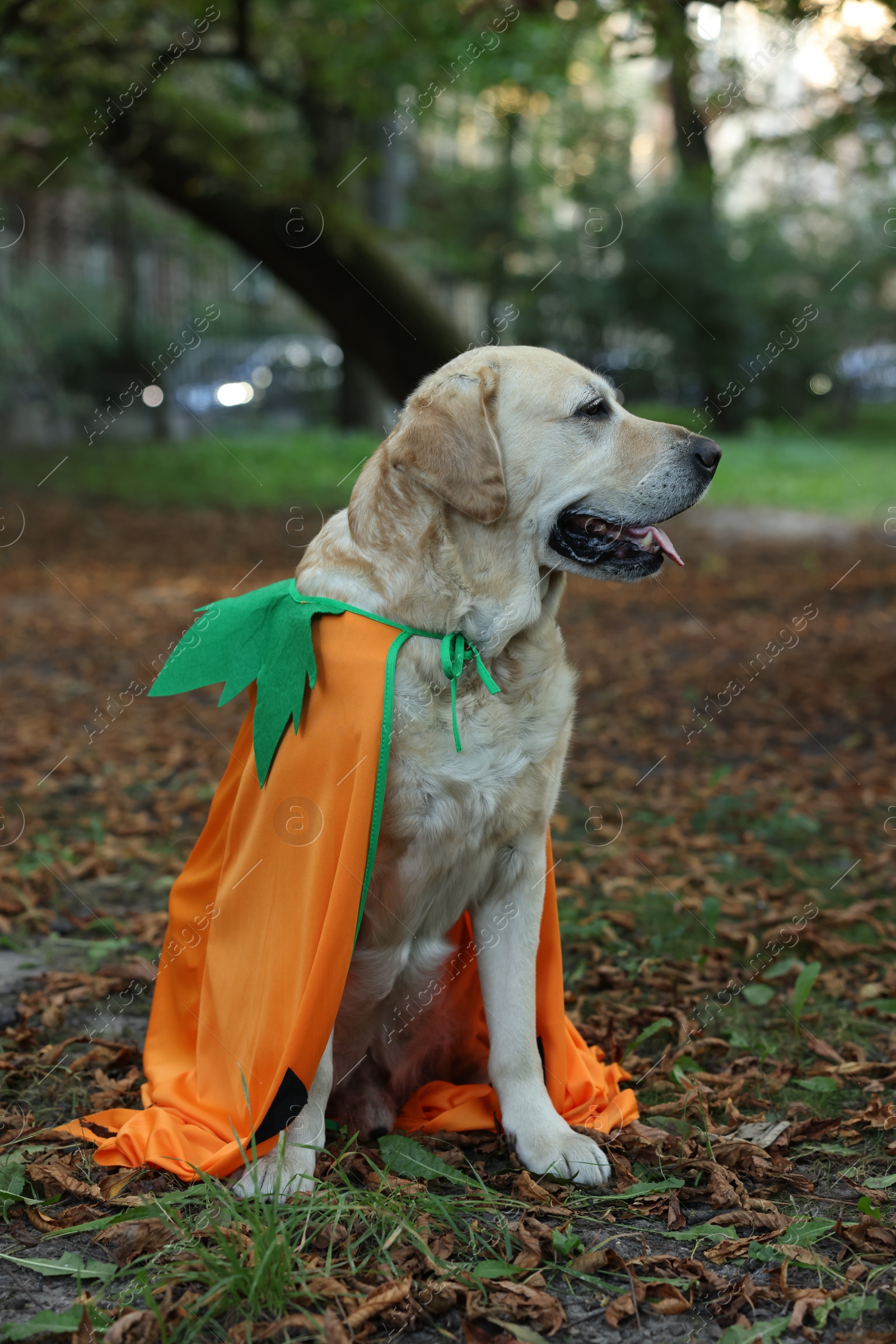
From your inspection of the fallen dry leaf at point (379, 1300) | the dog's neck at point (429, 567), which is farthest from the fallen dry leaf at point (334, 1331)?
the dog's neck at point (429, 567)

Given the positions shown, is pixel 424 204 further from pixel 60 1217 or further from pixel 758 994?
pixel 60 1217

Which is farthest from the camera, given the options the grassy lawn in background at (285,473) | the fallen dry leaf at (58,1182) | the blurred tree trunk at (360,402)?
the blurred tree trunk at (360,402)

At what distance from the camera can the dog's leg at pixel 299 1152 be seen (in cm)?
243

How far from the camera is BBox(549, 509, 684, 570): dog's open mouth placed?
269 centimetres

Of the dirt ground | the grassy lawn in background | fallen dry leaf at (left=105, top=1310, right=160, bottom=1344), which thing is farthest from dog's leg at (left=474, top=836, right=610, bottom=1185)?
the grassy lawn in background

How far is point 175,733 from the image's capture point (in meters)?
6.64

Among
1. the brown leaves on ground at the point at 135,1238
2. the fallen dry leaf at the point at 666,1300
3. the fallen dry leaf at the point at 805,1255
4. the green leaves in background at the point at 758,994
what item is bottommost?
the green leaves in background at the point at 758,994

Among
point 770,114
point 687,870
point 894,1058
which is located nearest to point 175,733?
point 687,870

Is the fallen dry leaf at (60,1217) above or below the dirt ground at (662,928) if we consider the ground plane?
above

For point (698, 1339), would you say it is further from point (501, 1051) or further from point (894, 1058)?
point (894, 1058)

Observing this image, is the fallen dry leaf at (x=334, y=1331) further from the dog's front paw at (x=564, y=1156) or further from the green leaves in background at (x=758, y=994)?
the green leaves in background at (x=758, y=994)

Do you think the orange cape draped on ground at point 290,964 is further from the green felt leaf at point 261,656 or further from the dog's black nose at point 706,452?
the dog's black nose at point 706,452

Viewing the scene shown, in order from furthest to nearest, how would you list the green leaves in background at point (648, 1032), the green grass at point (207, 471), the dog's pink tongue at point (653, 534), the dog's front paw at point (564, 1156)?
the green grass at point (207, 471), the green leaves in background at point (648, 1032), the dog's pink tongue at point (653, 534), the dog's front paw at point (564, 1156)

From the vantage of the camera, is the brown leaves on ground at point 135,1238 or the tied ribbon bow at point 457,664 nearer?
the brown leaves on ground at point 135,1238
